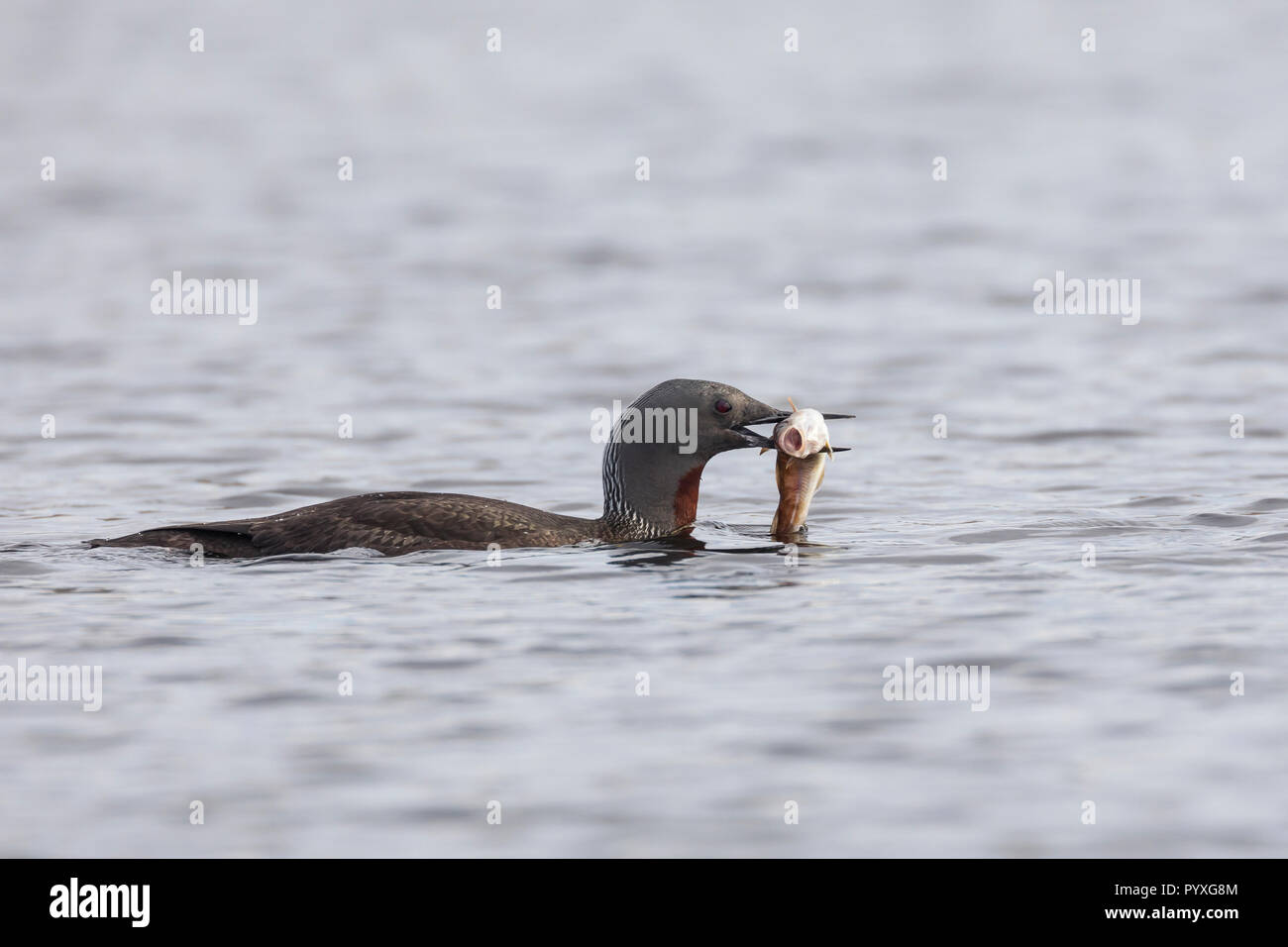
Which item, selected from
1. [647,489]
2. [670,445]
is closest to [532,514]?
[647,489]

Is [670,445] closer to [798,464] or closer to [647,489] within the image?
[647,489]

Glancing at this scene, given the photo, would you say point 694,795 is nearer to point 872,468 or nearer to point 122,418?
point 872,468

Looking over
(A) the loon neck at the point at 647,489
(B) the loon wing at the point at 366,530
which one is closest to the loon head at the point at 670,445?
(A) the loon neck at the point at 647,489

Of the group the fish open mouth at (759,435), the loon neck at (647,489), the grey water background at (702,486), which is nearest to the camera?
the grey water background at (702,486)

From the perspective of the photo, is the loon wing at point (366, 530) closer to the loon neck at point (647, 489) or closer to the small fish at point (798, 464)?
the loon neck at point (647, 489)

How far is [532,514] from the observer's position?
11336mm

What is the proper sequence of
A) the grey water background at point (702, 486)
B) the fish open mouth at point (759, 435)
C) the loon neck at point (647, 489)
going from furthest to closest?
the loon neck at point (647, 489) < the fish open mouth at point (759, 435) < the grey water background at point (702, 486)

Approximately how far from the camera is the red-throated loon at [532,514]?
10914 mm

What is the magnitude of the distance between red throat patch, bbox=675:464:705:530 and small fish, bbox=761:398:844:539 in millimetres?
474

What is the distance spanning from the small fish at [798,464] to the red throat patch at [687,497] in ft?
1.55

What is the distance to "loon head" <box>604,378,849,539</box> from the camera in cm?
1148

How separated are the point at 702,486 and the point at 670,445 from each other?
2.48 metres

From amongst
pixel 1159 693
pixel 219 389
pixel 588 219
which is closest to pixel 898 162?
pixel 588 219
